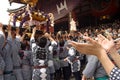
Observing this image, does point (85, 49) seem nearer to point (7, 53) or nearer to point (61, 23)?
point (7, 53)

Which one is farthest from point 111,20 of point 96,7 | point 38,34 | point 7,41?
point 7,41

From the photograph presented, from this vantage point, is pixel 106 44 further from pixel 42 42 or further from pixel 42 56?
pixel 42 56

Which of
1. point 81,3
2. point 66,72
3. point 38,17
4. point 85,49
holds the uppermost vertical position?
point 81,3

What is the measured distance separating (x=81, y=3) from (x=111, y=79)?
62.6ft

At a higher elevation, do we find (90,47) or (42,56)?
(90,47)

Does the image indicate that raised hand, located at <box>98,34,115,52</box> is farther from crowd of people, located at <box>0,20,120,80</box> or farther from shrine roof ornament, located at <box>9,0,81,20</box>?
shrine roof ornament, located at <box>9,0,81,20</box>

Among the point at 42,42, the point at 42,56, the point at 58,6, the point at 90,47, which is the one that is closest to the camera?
the point at 90,47

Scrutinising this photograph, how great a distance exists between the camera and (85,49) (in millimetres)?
2285

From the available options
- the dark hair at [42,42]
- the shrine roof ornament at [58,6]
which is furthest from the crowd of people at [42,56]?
the shrine roof ornament at [58,6]

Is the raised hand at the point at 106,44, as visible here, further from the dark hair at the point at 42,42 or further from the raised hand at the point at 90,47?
the dark hair at the point at 42,42

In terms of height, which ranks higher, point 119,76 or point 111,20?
point 111,20

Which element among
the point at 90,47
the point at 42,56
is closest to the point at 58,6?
the point at 42,56

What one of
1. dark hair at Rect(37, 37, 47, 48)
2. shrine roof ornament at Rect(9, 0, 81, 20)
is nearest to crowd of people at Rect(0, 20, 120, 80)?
dark hair at Rect(37, 37, 47, 48)

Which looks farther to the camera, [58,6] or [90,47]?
[58,6]
